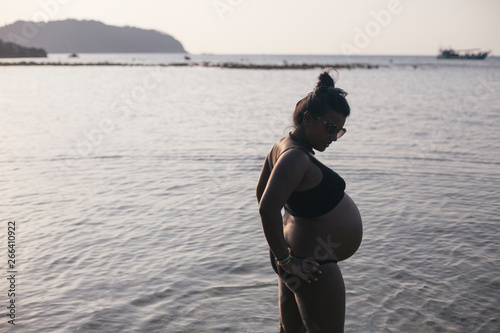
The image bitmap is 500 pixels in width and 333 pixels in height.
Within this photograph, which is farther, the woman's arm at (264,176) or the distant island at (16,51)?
the distant island at (16,51)

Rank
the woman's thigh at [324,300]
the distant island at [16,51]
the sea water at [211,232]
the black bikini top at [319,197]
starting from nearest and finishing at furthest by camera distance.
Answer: the black bikini top at [319,197] → the woman's thigh at [324,300] → the sea water at [211,232] → the distant island at [16,51]

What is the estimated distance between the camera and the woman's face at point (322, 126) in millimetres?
3047

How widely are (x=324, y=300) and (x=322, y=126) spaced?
1231 millimetres

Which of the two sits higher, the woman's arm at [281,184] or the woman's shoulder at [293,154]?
the woman's shoulder at [293,154]

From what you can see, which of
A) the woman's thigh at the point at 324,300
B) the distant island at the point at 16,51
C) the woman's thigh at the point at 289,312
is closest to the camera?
the woman's thigh at the point at 324,300

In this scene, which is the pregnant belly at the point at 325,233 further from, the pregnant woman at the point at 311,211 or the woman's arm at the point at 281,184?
the woman's arm at the point at 281,184

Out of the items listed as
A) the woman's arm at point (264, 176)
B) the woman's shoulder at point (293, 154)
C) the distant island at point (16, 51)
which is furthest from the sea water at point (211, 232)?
the distant island at point (16, 51)

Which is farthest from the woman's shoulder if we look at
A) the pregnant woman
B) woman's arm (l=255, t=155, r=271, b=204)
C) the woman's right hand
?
the woman's right hand

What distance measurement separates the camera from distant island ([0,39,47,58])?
162 metres

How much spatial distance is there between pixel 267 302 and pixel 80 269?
10.0 ft

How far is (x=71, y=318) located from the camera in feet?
18.0

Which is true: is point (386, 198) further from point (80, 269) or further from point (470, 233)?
point (80, 269)

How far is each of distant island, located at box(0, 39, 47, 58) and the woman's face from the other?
18373 cm

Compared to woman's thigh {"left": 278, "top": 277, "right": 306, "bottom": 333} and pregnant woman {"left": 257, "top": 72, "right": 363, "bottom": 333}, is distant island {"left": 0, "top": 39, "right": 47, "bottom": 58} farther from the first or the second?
pregnant woman {"left": 257, "top": 72, "right": 363, "bottom": 333}
